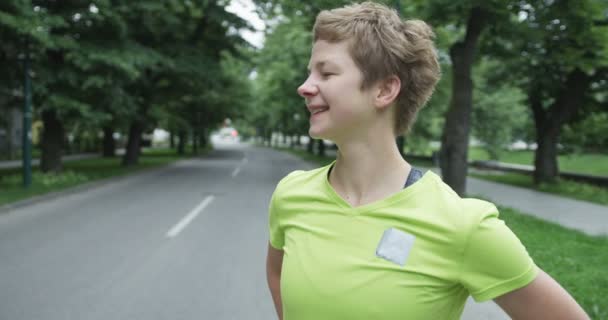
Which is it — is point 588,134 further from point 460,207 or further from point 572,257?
point 460,207

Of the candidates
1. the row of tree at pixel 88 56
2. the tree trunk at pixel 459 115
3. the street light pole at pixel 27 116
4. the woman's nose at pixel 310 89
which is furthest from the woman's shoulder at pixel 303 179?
the street light pole at pixel 27 116

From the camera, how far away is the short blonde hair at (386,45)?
4.10 ft

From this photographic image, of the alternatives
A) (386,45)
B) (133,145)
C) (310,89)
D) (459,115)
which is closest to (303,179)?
(310,89)

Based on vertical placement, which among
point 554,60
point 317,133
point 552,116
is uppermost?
point 554,60

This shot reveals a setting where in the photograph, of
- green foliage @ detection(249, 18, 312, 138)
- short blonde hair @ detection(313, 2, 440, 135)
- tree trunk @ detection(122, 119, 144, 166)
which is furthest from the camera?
tree trunk @ detection(122, 119, 144, 166)

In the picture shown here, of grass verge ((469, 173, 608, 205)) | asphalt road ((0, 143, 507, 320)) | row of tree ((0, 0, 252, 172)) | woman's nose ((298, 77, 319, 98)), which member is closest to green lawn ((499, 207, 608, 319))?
asphalt road ((0, 143, 507, 320))

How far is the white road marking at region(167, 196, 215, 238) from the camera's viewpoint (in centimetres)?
956

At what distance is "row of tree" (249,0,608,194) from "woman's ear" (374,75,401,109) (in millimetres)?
7320

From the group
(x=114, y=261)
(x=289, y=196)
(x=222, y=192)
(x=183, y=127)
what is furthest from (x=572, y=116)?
(x=183, y=127)

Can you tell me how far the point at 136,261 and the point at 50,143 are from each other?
13595 mm

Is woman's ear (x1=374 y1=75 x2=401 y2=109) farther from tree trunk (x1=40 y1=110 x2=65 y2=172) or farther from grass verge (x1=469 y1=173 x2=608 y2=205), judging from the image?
tree trunk (x1=40 y1=110 x2=65 y2=172)

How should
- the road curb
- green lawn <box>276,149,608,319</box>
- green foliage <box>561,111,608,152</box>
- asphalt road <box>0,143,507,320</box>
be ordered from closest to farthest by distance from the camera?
green lawn <box>276,149,608,319</box>, asphalt road <box>0,143,507,320</box>, the road curb, green foliage <box>561,111,608,152</box>

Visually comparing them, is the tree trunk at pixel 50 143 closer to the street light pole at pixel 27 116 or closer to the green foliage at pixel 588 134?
the street light pole at pixel 27 116

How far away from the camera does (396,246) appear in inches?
48.0
